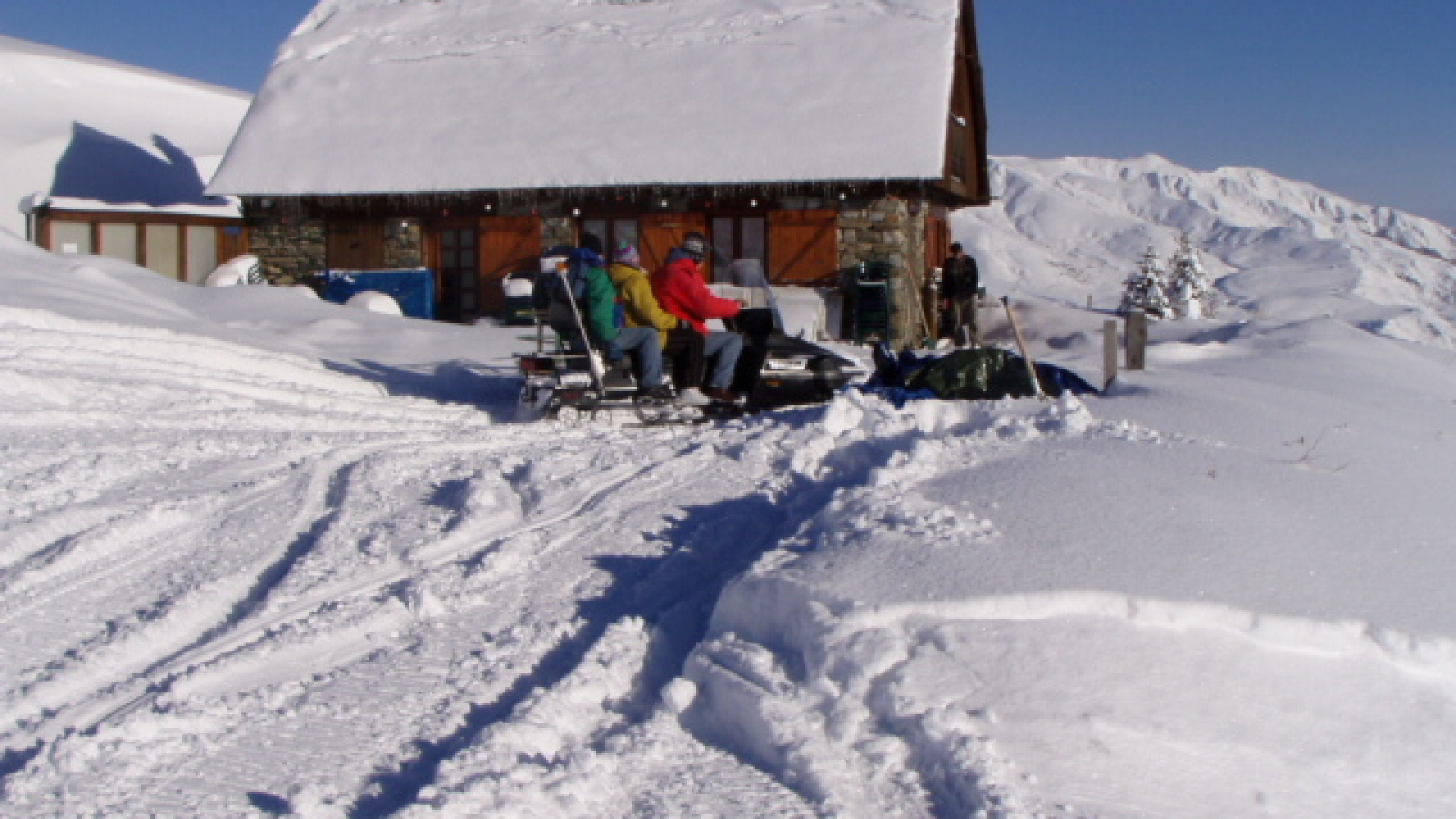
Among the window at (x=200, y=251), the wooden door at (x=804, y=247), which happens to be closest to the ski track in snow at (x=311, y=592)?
the wooden door at (x=804, y=247)

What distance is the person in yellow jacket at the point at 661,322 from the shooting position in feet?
32.7

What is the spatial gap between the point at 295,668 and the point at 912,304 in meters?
15.9

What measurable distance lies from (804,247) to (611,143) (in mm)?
3406

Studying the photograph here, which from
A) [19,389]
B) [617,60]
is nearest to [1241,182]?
[617,60]

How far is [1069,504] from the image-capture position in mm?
5184

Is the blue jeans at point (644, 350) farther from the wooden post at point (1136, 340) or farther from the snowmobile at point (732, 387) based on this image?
the wooden post at point (1136, 340)

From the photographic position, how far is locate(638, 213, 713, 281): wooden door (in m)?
19.9

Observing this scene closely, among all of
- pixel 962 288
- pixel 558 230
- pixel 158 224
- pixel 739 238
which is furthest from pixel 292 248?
pixel 962 288

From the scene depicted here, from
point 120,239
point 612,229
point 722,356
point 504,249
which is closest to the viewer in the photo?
point 722,356

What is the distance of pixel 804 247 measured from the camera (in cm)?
1945

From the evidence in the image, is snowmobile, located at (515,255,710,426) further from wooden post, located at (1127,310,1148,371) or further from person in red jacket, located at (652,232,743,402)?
wooden post, located at (1127,310,1148,371)

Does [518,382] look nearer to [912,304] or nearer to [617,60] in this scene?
[912,304]

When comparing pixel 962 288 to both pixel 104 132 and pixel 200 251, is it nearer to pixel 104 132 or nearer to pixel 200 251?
pixel 200 251

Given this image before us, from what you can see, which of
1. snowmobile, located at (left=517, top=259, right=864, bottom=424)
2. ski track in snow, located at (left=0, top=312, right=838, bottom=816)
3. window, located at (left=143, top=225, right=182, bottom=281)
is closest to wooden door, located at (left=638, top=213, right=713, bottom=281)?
snowmobile, located at (left=517, top=259, right=864, bottom=424)
